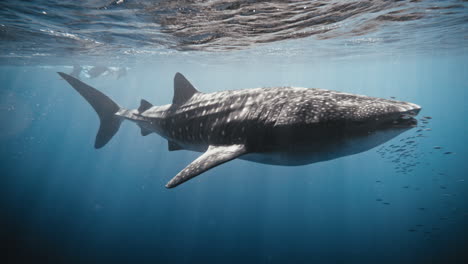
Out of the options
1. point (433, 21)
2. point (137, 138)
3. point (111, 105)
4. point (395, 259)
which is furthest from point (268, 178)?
point (137, 138)

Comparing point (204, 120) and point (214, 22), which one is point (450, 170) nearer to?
point (214, 22)

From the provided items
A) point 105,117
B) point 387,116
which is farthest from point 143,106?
point 387,116

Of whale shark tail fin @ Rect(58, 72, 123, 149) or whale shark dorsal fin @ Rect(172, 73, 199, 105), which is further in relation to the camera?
whale shark tail fin @ Rect(58, 72, 123, 149)

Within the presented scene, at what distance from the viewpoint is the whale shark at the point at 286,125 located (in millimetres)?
3002

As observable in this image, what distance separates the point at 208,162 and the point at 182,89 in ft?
11.8

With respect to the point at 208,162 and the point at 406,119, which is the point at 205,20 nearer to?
the point at 208,162

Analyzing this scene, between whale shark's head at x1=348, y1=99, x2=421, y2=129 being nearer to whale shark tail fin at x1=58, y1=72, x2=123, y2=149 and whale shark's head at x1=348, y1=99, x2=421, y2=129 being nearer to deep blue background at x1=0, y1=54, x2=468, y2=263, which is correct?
whale shark tail fin at x1=58, y1=72, x2=123, y2=149

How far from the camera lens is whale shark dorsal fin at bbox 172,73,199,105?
6.50 meters

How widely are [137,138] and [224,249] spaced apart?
133 feet

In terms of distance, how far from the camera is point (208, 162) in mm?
3566

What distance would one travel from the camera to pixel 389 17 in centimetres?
1276

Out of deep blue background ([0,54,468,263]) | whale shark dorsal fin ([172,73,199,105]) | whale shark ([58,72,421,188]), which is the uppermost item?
whale shark dorsal fin ([172,73,199,105])

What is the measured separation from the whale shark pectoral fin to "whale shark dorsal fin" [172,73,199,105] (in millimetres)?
2734

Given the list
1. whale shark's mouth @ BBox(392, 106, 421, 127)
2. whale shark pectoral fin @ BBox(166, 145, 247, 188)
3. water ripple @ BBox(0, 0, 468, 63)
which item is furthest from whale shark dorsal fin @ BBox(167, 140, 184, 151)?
water ripple @ BBox(0, 0, 468, 63)
